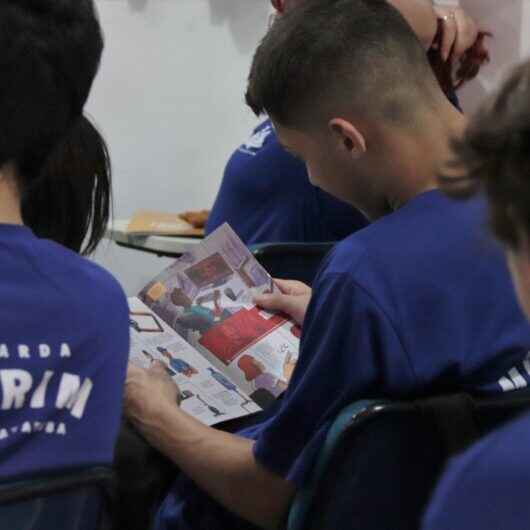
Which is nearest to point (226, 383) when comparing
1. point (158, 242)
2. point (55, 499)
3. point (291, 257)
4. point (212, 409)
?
point (212, 409)

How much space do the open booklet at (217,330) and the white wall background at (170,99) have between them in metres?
1.63

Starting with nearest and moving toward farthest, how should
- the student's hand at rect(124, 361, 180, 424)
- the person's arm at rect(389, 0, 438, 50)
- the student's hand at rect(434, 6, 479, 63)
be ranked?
the student's hand at rect(124, 361, 180, 424), the person's arm at rect(389, 0, 438, 50), the student's hand at rect(434, 6, 479, 63)

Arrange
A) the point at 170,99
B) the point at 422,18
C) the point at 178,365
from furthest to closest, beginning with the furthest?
the point at 170,99 → the point at 422,18 → the point at 178,365

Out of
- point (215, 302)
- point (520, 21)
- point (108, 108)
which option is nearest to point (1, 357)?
point (215, 302)

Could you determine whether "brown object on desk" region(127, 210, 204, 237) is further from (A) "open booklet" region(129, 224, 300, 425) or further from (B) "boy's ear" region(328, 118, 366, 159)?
(B) "boy's ear" region(328, 118, 366, 159)

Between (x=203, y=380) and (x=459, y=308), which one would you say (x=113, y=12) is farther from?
(x=459, y=308)

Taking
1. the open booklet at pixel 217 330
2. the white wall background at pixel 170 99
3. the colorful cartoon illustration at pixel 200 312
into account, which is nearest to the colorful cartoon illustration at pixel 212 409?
the open booklet at pixel 217 330

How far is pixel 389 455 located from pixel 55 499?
302 millimetres

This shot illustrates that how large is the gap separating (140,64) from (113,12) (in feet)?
0.56

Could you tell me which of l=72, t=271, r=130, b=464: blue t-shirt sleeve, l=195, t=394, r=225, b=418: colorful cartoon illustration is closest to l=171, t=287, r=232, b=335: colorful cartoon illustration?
l=195, t=394, r=225, b=418: colorful cartoon illustration

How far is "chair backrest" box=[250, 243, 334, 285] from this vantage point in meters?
1.46

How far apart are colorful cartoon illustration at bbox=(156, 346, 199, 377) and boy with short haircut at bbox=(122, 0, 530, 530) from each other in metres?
0.07

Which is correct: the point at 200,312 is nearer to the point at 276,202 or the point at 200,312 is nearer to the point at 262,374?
the point at 262,374

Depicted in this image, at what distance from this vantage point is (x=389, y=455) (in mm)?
869
